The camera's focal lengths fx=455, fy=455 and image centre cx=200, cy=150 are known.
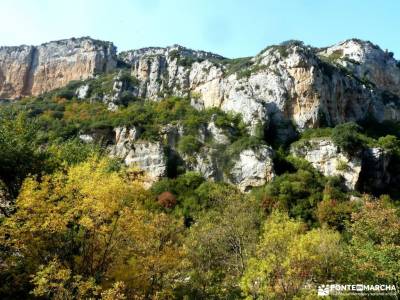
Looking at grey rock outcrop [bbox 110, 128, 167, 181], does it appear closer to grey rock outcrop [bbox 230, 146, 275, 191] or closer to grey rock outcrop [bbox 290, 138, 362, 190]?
grey rock outcrop [bbox 230, 146, 275, 191]

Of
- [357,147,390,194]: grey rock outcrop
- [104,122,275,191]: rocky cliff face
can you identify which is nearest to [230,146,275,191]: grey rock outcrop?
[104,122,275,191]: rocky cliff face

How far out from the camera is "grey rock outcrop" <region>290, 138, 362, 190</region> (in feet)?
190

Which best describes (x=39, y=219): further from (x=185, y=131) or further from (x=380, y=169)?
(x=380, y=169)

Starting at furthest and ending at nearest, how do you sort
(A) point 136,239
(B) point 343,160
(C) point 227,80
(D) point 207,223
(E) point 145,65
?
(E) point 145,65, (C) point 227,80, (B) point 343,160, (D) point 207,223, (A) point 136,239

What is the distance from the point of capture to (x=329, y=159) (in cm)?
5981

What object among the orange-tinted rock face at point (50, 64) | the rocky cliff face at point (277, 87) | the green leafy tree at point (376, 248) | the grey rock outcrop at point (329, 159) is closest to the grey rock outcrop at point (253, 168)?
the grey rock outcrop at point (329, 159)

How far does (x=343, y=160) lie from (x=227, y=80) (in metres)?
25.6

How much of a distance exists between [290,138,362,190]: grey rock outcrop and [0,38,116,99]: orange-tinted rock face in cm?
6396

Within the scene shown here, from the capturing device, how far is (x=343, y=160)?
58.8 metres

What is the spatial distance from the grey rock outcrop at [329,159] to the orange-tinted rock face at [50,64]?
6396cm

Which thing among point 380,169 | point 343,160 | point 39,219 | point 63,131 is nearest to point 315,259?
point 39,219

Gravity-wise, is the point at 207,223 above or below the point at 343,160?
below

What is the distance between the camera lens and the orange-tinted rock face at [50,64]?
367ft

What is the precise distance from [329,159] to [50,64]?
81646 millimetres
